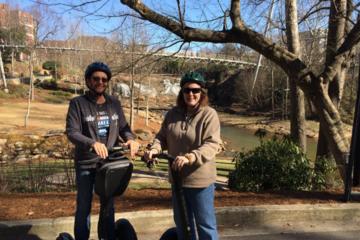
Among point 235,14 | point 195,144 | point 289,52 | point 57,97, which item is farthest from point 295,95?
point 57,97

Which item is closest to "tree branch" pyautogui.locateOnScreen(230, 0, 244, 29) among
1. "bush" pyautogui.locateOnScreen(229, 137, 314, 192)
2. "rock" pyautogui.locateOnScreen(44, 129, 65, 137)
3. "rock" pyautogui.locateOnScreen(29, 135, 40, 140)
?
"bush" pyautogui.locateOnScreen(229, 137, 314, 192)

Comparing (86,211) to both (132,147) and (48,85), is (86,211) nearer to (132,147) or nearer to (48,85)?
(132,147)

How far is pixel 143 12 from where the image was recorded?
303 inches

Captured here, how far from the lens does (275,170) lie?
8.02 m

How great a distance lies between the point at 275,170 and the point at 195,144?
15.3ft

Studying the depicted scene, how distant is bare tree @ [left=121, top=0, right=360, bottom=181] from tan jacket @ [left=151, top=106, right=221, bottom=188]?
13.8 feet

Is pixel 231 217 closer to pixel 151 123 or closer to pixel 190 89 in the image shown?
pixel 190 89

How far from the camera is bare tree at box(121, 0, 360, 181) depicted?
787 cm

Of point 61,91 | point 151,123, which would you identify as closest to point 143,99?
point 61,91

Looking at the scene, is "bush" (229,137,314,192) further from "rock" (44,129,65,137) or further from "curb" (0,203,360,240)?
"rock" (44,129,65,137)

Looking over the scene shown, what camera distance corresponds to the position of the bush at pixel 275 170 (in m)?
8.00

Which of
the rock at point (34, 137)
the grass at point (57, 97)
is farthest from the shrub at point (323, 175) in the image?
the grass at point (57, 97)

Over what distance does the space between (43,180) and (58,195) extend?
73.7 inches

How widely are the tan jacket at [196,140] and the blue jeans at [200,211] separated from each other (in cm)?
8
